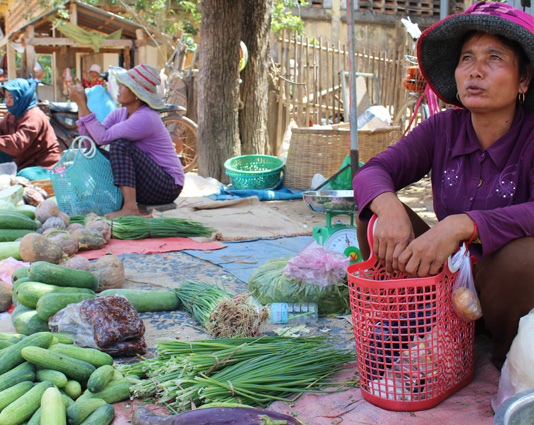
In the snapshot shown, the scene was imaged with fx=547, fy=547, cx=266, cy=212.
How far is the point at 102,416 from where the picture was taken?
1.78 meters

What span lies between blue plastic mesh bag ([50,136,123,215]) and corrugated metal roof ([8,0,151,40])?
9549 millimetres

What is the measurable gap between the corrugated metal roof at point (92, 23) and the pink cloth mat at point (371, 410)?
1344 cm

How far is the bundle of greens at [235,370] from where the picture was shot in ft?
6.18

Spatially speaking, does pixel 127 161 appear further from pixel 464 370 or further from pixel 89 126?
pixel 464 370

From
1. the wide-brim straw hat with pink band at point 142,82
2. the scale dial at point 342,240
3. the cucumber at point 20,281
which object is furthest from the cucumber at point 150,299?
the wide-brim straw hat with pink band at point 142,82

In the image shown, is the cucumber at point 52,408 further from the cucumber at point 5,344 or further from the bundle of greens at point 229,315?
the bundle of greens at point 229,315

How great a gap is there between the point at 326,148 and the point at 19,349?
17.1 ft

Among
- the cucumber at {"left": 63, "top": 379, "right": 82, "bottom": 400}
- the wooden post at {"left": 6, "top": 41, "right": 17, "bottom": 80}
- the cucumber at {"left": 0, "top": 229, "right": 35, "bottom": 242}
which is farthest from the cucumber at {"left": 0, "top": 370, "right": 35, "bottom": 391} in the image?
the wooden post at {"left": 6, "top": 41, "right": 17, "bottom": 80}

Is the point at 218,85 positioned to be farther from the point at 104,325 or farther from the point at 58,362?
the point at 58,362

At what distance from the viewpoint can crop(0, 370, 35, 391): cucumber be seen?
1830mm

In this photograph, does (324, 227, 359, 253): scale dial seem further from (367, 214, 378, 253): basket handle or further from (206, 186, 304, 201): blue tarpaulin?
(206, 186, 304, 201): blue tarpaulin

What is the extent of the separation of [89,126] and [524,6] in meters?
4.13

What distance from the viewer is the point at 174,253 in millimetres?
4242

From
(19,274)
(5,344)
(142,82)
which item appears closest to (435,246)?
(5,344)
